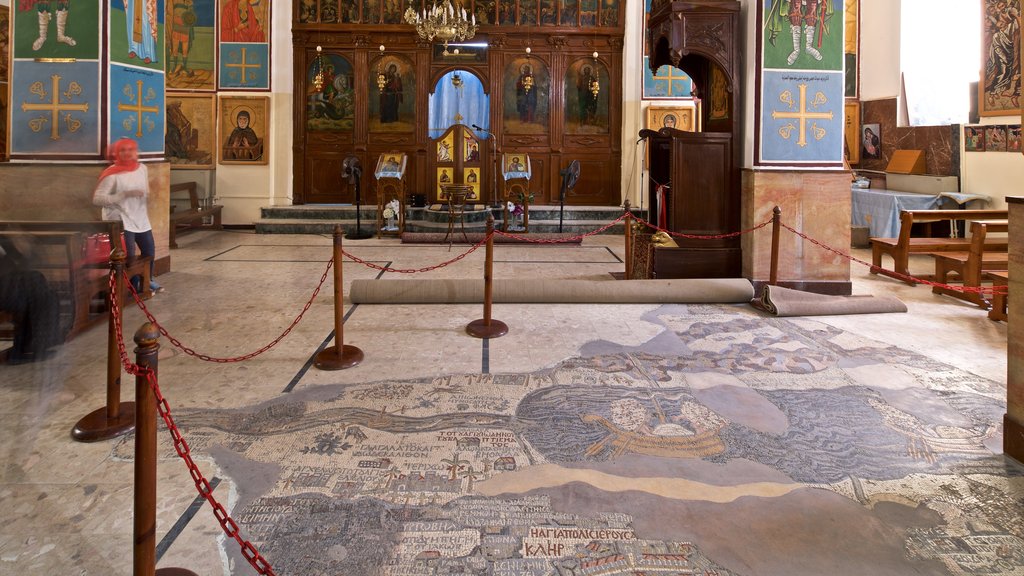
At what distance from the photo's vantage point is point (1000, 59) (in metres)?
10.4

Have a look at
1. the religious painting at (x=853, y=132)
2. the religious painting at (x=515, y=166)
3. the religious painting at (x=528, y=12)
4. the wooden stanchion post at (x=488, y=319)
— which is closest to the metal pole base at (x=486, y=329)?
the wooden stanchion post at (x=488, y=319)

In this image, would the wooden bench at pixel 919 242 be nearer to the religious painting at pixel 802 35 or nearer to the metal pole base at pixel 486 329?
the religious painting at pixel 802 35

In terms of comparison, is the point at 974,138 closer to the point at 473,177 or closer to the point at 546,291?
the point at 546,291

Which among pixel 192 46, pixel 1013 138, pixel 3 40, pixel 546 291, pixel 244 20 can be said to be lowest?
pixel 546 291

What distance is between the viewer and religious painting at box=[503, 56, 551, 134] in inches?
564

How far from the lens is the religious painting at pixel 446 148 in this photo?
13.9 m

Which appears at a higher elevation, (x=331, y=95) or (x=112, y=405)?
(x=331, y=95)

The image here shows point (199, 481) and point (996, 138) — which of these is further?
point (996, 138)

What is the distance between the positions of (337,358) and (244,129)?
9.94 metres

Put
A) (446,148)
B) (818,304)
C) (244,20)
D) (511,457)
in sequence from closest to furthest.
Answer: (511,457) → (818,304) → (244,20) → (446,148)

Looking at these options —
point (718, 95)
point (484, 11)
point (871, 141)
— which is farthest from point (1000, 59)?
point (484, 11)

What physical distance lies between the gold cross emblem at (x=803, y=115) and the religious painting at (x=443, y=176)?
7502mm

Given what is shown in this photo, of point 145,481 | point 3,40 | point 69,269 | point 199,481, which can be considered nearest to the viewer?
point 145,481

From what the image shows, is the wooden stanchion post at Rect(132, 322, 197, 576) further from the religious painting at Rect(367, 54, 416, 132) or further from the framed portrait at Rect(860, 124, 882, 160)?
the framed portrait at Rect(860, 124, 882, 160)
